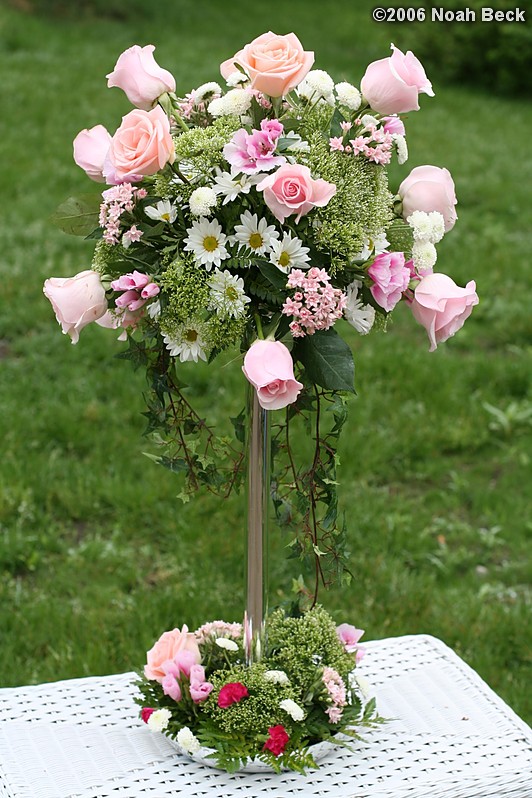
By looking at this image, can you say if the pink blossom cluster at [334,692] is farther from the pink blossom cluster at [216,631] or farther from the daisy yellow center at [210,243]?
the daisy yellow center at [210,243]

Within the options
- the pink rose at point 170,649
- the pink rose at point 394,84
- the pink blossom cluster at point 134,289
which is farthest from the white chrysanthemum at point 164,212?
the pink rose at point 170,649

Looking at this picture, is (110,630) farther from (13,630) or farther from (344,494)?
(344,494)

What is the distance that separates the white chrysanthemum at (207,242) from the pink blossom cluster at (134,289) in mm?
98

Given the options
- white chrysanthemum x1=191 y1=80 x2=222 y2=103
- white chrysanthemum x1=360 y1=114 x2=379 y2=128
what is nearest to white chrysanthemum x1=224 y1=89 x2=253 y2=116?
white chrysanthemum x1=191 y1=80 x2=222 y2=103

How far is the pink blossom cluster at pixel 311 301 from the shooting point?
1.94 metres

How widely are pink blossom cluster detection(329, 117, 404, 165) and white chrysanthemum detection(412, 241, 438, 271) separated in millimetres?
180

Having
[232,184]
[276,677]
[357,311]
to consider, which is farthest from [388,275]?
[276,677]

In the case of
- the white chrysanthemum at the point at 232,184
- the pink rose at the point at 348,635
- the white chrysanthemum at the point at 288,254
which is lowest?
the pink rose at the point at 348,635

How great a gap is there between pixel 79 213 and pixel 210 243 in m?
0.33

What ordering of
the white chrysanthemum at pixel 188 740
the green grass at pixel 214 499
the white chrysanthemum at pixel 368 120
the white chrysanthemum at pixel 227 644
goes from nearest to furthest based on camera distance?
1. the white chrysanthemum at pixel 368 120
2. the white chrysanthemum at pixel 188 740
3. the white chrysanthemum at pixel 227 644
4. the green grass at pixel 214 499

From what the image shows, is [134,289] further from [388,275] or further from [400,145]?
[400,145]

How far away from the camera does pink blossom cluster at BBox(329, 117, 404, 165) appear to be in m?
2.04

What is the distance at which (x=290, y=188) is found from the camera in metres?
1.91

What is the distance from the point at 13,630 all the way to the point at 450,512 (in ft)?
6.26
